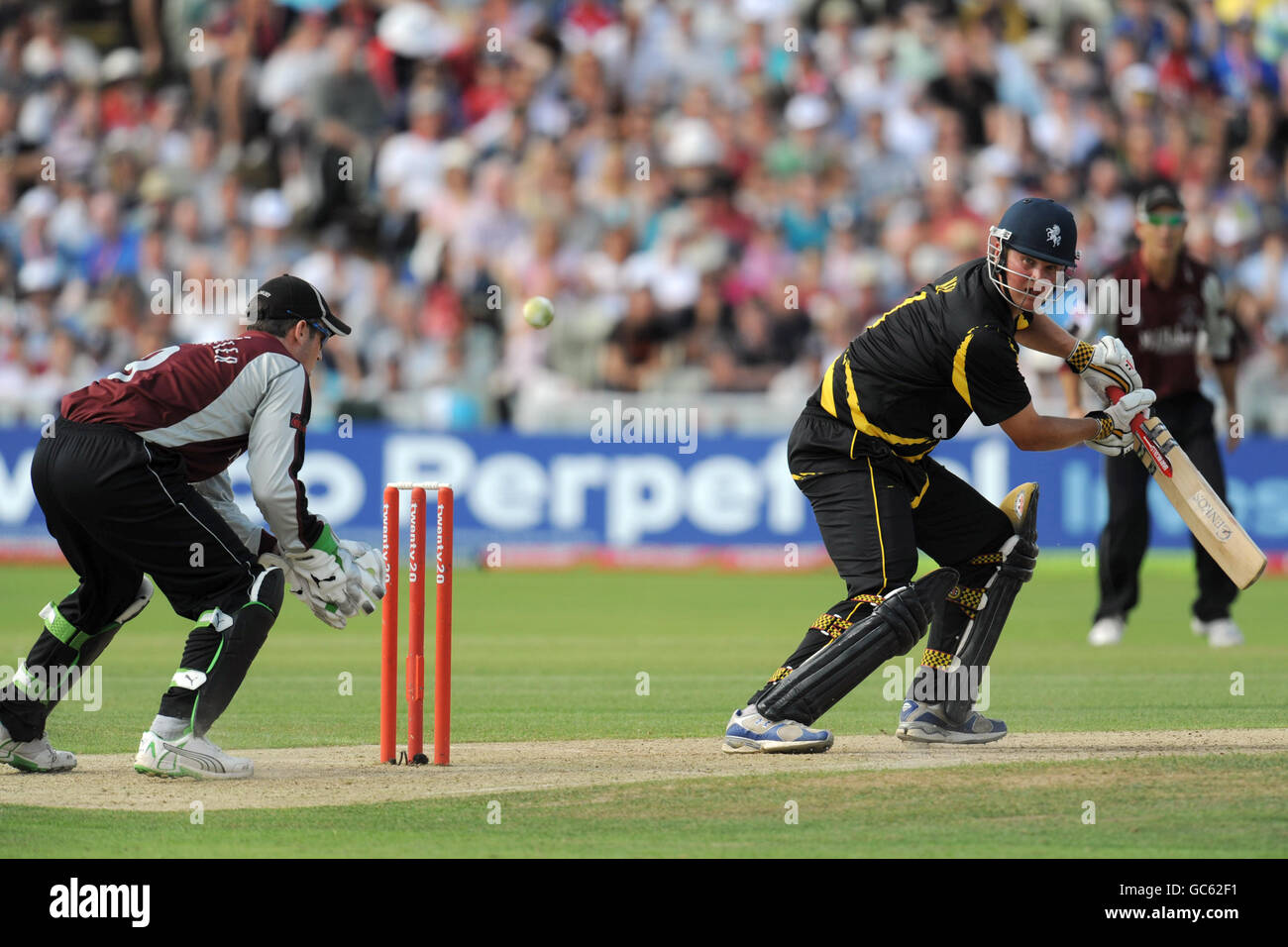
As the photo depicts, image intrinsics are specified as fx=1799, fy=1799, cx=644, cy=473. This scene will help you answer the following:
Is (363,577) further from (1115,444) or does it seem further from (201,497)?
(1115,444)

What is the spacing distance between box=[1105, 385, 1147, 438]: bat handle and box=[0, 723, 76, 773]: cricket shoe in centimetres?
475

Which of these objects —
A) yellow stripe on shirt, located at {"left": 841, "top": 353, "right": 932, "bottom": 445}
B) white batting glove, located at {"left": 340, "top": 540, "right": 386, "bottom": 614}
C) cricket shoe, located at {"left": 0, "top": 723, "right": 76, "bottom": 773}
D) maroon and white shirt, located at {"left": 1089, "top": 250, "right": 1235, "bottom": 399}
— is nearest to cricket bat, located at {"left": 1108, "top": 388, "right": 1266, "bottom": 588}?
yellow stripe on shirt, located at {"left": 841, "top": 353, "right": 932, "bottom": 445}

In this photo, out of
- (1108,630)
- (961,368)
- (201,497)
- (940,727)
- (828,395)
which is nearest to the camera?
(201,497)

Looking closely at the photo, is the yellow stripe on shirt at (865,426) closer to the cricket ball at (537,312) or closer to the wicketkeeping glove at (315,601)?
the wicketkeeping glove at (315,601)

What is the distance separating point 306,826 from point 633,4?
17.7 m

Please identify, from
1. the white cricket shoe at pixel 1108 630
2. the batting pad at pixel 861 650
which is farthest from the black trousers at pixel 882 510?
the white cricket shoe at pixel 1108 630

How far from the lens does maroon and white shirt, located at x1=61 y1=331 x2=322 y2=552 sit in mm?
6859

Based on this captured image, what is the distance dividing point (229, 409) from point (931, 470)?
3.01 m

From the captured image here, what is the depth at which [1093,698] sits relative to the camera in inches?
379

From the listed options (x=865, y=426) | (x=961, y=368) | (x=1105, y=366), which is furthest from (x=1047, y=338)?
(x=865, y=426)

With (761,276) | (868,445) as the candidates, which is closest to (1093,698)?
(868,445)

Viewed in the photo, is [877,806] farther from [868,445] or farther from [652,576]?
[652,576]

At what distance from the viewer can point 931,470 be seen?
788 centimetres

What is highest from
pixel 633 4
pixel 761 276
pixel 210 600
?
pixel 633 4
